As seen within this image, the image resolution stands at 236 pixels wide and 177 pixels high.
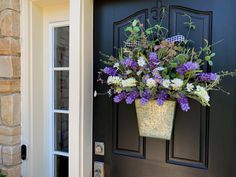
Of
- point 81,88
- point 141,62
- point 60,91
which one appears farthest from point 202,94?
point 60,91

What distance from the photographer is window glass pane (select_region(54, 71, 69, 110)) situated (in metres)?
1.62

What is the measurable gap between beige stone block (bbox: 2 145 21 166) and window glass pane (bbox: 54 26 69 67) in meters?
0.68

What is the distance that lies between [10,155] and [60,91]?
568 mm

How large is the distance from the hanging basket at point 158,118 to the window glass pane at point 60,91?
750 mm

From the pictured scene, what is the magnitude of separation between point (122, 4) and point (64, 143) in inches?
43.7

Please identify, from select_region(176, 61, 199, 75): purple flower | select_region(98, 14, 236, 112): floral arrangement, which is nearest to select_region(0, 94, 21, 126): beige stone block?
select_region(98, 14, 236, 112): floral arrangement

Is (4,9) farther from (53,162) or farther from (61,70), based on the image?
(53,162)

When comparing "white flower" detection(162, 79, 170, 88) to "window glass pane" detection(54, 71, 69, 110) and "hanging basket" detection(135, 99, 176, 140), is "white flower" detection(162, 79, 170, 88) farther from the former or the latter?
"window glass pane" detection(54, 71, 69, 110)

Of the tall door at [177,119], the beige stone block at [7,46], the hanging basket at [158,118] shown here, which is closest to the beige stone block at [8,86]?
the beige stone block at [7,46]

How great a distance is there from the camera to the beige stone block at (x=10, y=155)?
1.47 m

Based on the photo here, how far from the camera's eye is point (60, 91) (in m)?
1.63

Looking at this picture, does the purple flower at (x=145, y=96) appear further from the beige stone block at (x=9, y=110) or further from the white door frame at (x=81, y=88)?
the beige stone block at (x=9, y=110)

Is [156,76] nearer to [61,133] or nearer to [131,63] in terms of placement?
[131,63]

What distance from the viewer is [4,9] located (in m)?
1.47
